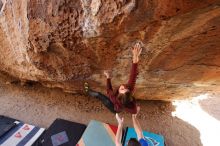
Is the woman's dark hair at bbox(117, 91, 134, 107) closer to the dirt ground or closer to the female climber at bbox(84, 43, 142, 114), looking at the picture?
the female climber at bbox(84, 43, 142, 114)

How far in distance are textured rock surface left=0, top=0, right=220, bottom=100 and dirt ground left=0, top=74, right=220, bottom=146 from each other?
1.58 ft

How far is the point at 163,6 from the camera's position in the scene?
1380 mm

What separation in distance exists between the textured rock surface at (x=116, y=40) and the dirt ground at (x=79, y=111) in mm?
483

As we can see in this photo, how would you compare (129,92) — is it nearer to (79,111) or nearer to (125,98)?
(125,98)

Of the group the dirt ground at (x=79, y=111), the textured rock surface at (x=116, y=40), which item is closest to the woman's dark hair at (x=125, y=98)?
the textured rock surface at (x=116, y=40)

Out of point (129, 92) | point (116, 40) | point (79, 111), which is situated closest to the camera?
point (129, 92)

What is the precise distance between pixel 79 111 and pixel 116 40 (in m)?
1.76

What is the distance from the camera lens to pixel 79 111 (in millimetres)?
3273

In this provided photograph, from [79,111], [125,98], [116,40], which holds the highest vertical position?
[116,40]

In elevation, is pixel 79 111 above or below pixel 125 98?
below

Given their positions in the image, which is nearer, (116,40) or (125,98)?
(125,98)

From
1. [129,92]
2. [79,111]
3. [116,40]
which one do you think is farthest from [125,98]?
[79,111]

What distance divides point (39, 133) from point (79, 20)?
5.94 feet

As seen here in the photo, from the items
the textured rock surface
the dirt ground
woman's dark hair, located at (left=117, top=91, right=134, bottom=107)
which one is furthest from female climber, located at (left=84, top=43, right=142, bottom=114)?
the dirt ground
